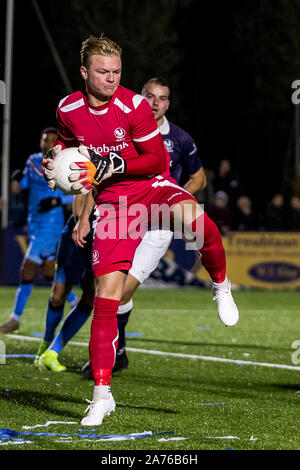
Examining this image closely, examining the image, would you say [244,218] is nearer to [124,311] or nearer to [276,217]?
[276,217]

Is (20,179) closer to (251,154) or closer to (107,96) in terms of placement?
(107,96)

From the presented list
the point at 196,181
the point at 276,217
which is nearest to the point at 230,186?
the point at 276,217

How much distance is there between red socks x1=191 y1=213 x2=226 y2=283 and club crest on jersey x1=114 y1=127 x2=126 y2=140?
67cm

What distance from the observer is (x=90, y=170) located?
5.12m

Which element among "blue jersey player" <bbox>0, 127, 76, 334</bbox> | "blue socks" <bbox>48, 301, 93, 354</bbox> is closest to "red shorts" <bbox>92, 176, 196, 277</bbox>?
"blue socks" <bbox>48, 301, 93, 354</bbox>

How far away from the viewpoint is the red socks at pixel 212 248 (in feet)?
17.9

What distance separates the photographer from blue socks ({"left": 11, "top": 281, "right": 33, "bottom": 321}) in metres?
10.5

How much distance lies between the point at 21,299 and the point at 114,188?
5192 mm

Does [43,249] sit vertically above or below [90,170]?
below

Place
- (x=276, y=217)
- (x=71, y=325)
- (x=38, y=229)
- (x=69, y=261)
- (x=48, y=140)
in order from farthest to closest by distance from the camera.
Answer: (x=276, y=217) < (x=38, y=229) < (x=48, y=140) < (x=69, y=261) < (x=71, y=325)

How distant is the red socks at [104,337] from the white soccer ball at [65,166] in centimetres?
70

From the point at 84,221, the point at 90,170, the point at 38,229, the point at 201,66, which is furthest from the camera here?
the point at 201,66

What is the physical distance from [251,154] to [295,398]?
112 ft

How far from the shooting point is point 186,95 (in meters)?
39.4
